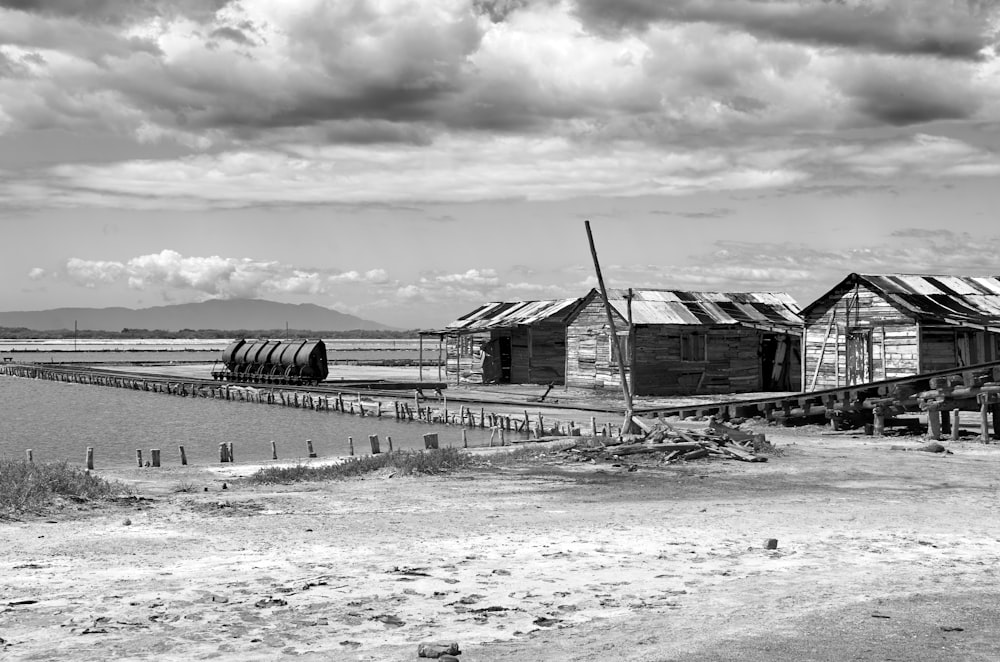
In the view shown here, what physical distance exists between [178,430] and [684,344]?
2042 centimetres

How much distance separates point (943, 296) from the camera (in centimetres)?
3709

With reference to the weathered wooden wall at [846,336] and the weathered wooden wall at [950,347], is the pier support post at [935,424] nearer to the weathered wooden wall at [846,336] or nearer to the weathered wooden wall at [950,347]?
the weathered wooden wall at [846,336]

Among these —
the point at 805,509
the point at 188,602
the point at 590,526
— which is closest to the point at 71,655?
the point at 188,602

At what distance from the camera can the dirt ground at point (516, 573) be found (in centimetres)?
859

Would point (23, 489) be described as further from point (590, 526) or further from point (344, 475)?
point (590, 526)

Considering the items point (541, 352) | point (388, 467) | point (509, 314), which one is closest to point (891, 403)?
point (388, 467)

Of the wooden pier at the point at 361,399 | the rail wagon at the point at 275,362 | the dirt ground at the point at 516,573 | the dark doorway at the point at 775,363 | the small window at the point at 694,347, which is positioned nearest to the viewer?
the dirt ground at the point at 516,573

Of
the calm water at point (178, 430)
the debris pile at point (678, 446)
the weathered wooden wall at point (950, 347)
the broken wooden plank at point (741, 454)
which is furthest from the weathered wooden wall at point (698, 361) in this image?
the broken wooden plank at point (741, 454)

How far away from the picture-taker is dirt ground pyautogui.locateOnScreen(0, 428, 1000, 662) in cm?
859

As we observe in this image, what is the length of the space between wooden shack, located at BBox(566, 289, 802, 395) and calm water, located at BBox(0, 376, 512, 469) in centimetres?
893

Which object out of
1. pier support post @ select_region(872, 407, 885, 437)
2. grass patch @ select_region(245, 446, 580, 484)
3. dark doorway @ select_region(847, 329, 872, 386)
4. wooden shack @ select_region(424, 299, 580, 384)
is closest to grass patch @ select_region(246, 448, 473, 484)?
grass patch @ select_region(245, 446, 580, 484)

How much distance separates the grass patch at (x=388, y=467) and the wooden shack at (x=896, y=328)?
60.2ft

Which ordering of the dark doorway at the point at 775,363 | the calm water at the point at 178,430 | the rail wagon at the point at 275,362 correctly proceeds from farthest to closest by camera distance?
1. the rail wagon at the point at 275,362
2. the dark doorway at the point at 775,363
3. the calm water at the point at 178,430

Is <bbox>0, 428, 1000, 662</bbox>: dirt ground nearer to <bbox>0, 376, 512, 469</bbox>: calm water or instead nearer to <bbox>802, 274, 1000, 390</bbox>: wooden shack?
<bbox>0, 376, 512, 469</bbox>: calm water
